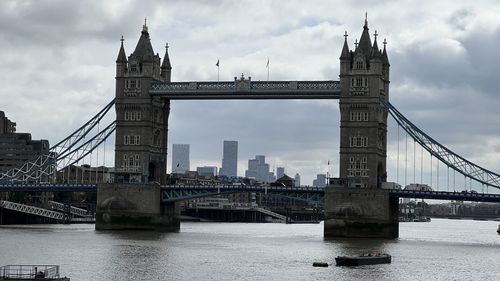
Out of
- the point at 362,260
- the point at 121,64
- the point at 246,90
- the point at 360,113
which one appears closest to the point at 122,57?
the point at 121,64

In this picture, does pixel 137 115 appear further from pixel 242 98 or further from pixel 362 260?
pixel 362 260

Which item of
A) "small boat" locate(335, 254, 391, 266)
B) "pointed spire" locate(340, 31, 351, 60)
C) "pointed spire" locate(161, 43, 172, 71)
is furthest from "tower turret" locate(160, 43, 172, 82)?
"small boat" locate(335, 254, 391, 266)

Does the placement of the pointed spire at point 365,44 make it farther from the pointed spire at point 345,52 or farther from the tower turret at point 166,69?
the tower turret at point 166,69

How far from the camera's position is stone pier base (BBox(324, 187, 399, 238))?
142 meters

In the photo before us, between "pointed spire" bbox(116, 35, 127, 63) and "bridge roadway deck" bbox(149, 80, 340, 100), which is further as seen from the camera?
"pointed spire" bbox(116, 35, 127, 63)

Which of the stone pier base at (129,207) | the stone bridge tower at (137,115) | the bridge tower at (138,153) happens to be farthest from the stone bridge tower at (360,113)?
the stone bridge tower at (137,115)

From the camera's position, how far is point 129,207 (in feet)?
509

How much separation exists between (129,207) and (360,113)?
35341mm

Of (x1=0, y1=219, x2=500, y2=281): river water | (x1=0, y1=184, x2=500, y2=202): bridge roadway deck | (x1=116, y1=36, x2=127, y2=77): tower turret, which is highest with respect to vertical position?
(x1=116, y1=36, x2=127, y2=77): tower turret

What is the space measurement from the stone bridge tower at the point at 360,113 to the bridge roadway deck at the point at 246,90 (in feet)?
8.57

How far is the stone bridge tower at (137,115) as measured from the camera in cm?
15875

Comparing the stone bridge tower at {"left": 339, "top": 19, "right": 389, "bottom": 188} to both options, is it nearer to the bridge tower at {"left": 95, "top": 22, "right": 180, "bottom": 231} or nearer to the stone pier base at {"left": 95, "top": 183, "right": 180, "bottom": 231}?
the stone pier base at {"left": 95, "top": 183, "right": 180, "bottom": 231}

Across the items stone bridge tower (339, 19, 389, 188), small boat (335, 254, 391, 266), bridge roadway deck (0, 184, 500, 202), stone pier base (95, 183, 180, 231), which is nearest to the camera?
small boat (335, 254, 391, 266)

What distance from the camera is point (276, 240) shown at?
142m
